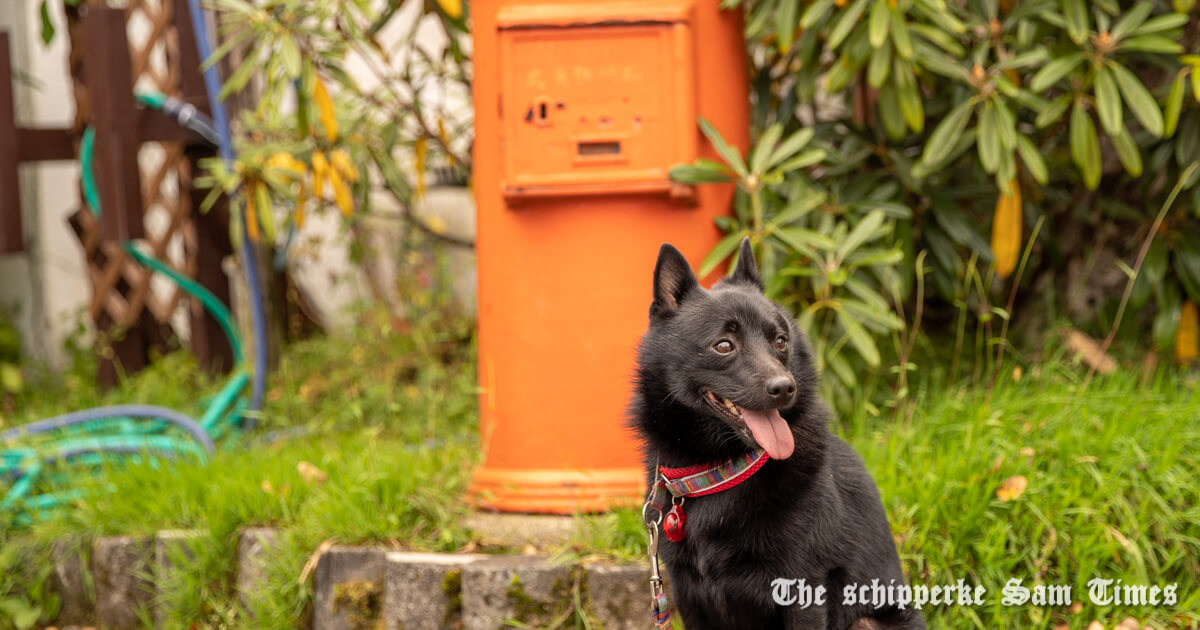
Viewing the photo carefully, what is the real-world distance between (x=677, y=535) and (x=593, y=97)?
1.41 meters

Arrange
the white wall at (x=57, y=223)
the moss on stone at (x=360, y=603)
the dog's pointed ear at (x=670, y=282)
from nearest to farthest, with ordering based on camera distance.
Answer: the dog's pointed ear at (x=670, y=282), the moss on stone at (x=360, y=603), the white wall at (x=57, y=223)

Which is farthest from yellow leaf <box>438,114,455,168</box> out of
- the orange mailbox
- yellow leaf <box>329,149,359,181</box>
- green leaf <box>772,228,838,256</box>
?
green leaf <box>772,228,838,256</box>

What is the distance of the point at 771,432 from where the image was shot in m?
1.82

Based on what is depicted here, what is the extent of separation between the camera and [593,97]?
2818 millimetres

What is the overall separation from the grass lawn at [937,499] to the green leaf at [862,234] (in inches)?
20.9

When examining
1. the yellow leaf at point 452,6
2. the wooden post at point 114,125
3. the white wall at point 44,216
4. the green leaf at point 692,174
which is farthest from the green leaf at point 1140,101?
the white wall at point 44,216

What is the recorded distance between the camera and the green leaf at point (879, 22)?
9.24 ft

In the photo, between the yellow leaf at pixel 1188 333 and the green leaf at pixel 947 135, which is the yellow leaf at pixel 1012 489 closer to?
the green leaf at pixel 947 135

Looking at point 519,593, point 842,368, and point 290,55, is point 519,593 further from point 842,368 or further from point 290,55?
point 290,55

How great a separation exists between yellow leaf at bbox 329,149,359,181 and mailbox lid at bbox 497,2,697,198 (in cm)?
140

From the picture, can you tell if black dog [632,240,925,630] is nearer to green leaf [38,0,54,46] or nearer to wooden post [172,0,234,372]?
green leaf [38,0,54,46]

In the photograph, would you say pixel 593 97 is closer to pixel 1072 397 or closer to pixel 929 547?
pixel 929 547

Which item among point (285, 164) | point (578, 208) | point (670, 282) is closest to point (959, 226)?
point (578, 208)

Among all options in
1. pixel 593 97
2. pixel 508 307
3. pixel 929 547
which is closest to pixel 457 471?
pixel 508 307
